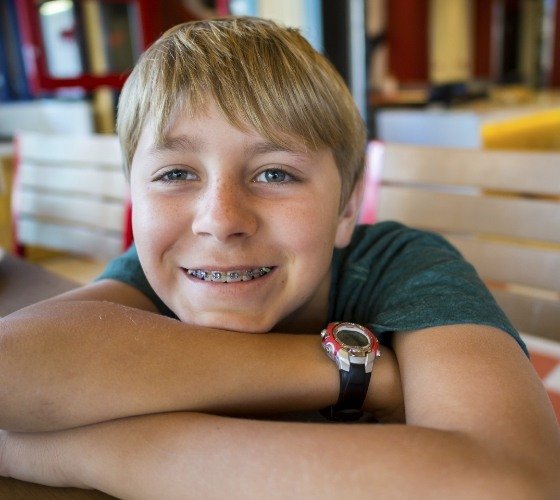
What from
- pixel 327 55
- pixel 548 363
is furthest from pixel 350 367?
pixel 327 55

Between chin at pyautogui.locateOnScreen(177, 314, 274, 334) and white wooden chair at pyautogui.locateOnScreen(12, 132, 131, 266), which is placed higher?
chin at pyautogui.locateOnScreen(177, 314, 274, 334)

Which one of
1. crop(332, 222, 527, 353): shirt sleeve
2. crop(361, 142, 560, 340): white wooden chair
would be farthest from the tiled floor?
crop(332, 222, 527, 353): shirt sleeve

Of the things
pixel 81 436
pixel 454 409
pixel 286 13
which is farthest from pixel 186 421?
pixel 286 13

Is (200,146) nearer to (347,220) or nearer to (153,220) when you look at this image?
(153,220)

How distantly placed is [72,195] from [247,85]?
1.24m

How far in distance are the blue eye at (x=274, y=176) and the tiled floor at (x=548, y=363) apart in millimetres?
500

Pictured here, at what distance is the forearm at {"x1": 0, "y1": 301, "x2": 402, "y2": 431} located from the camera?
0.52 m

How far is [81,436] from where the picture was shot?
0.53m

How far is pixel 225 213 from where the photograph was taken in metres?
0.62

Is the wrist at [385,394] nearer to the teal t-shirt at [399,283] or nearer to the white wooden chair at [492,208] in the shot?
the teal t-shirt at [399,283]

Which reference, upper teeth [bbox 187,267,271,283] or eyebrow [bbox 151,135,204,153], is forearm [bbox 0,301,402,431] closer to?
upper teeth [bbox 187,267,271,283]

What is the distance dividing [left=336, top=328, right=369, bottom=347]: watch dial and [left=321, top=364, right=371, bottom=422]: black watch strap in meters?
0.03

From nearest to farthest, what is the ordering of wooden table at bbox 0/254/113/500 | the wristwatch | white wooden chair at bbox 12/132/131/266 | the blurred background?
the wristwatch
wooden table at bbox 0/254/113/500
white wooden chair at bbox 12/132/131/266
the blurred background

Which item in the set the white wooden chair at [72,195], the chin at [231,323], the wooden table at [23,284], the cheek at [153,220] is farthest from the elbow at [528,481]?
the white wooden chair at [72,195]
